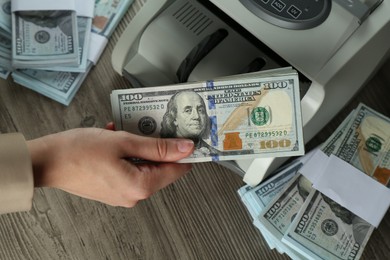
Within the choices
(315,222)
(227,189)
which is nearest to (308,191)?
(315,222)

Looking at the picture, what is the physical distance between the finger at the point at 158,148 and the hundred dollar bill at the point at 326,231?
40cm

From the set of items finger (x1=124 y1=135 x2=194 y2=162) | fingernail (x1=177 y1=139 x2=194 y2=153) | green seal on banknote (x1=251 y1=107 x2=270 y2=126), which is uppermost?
green seal on banknote (x1=251 y1=107 x2=270 y2=126)

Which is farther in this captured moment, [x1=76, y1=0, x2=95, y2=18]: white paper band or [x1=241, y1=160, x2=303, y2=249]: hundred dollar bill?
[x1=76, y1=0, x2=95, y2=18]: white paper band

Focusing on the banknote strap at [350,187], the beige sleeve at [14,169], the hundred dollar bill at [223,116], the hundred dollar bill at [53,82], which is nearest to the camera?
the beige sleeve at [14,169]

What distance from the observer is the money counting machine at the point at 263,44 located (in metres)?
0.85

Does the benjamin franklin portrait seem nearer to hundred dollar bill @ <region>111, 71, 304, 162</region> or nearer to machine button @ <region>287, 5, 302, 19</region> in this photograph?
hundred dollar bill @ <region>111, 71, 304, 162</region>

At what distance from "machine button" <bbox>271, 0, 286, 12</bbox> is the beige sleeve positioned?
0.43 metres

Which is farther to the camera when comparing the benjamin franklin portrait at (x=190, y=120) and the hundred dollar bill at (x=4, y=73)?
the hundred dollar bill at (x=4, y=73)

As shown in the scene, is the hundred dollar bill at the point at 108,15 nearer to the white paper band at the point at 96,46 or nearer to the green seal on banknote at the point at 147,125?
the white paper band at the point at 96,46

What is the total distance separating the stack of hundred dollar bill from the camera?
4.15ft

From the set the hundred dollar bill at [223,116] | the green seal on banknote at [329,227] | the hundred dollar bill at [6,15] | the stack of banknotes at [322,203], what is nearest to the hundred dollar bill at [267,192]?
the stack of banknotes at [322,203]

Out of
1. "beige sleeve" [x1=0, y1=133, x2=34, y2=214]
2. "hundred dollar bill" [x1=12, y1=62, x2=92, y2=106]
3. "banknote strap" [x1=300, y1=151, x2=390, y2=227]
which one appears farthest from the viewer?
"hundred dollar bill" [x1=12, y1=62, x2=92, y2=106]

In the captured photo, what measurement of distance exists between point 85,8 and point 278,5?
586 mm

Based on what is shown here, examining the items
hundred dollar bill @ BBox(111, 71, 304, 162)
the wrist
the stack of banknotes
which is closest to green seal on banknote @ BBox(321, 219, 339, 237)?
the stack of banknotes
